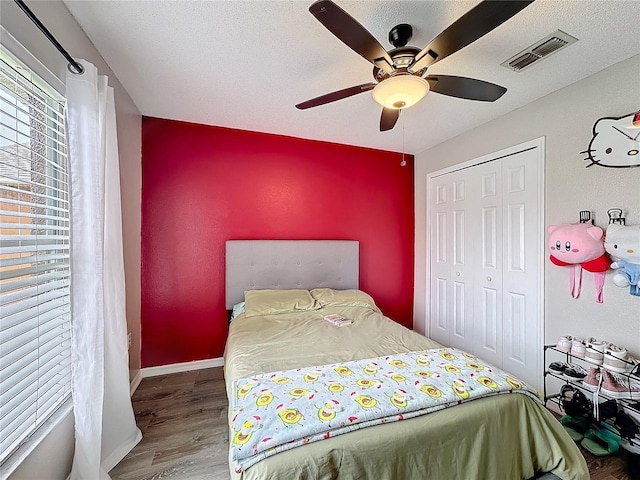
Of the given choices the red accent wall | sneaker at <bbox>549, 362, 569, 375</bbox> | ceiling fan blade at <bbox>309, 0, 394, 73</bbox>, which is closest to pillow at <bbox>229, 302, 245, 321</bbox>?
the red accent wall

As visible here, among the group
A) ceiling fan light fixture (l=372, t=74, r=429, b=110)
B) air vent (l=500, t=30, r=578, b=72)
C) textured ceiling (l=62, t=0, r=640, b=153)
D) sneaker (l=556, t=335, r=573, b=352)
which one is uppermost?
textured ceiling (l=62, t=0, r=640, b=153)

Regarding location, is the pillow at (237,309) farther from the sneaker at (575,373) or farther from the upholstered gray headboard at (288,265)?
the sneaker at (575,373)

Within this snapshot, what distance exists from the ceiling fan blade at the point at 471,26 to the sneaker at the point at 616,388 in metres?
2.09

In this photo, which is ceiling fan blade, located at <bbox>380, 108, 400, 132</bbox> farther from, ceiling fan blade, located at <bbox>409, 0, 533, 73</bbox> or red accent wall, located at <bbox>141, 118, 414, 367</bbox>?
red accent wall, located at <bbox>141, 118, 414, 367</bbox>

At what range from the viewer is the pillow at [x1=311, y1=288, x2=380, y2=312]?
111 inches

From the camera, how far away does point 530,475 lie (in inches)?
52.9

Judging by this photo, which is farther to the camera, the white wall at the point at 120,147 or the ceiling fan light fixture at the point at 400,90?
the ceiling fan light fixture at the point at 400,90

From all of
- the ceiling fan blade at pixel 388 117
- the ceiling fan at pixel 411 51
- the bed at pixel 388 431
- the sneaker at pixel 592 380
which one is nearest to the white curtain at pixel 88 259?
the bed at pixel 388 431

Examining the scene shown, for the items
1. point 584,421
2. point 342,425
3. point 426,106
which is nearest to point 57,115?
point 342,425

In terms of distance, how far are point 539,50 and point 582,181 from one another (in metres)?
0.98

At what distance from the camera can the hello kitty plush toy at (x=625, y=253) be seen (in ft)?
5.47

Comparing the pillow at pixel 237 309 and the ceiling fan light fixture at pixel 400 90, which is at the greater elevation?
the ceiling fan light fixture at pixel 400 90

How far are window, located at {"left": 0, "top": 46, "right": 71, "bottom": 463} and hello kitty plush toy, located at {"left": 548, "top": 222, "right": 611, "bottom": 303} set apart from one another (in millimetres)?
3042

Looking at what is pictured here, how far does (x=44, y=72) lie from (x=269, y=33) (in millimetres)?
1086
